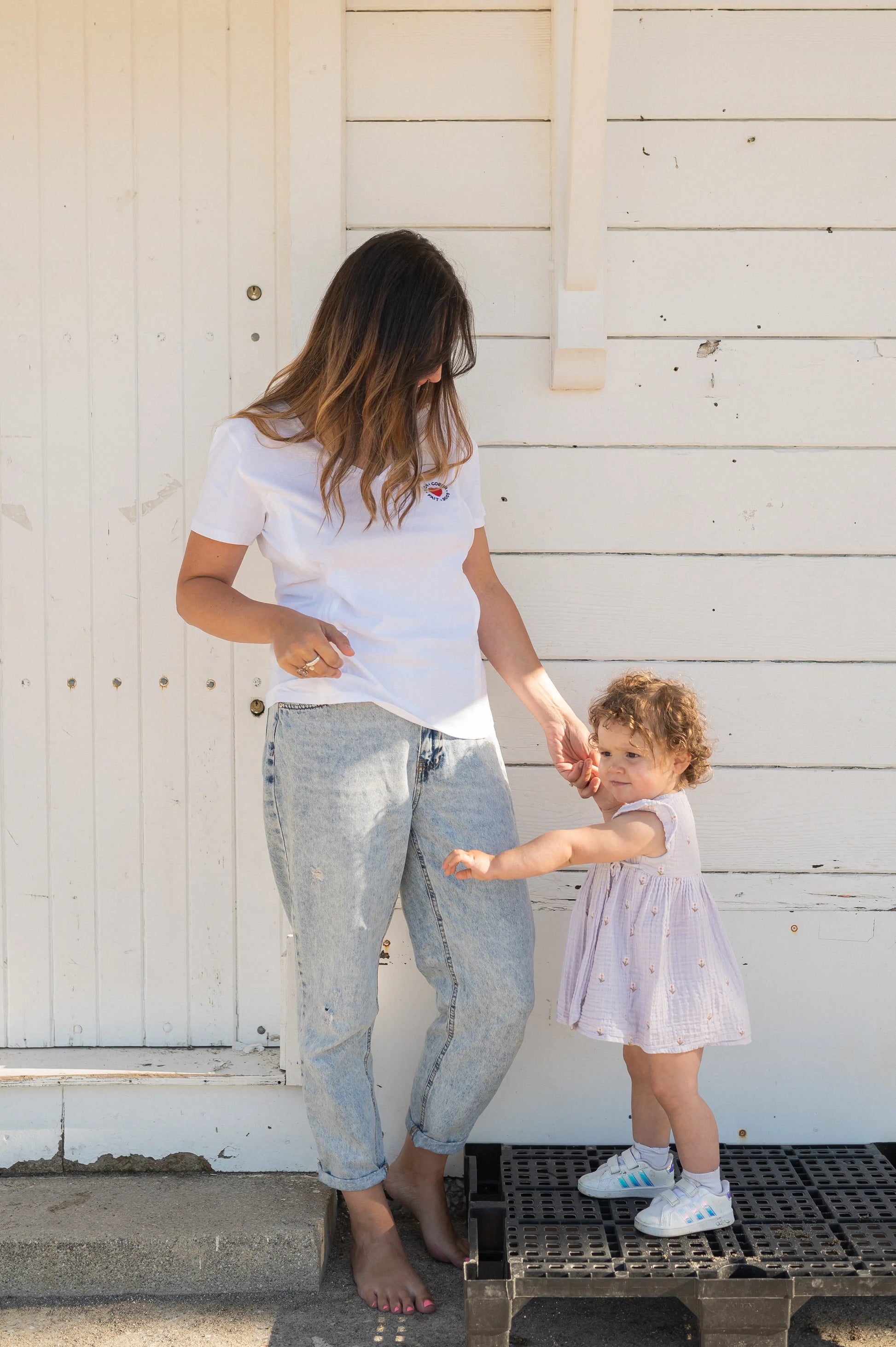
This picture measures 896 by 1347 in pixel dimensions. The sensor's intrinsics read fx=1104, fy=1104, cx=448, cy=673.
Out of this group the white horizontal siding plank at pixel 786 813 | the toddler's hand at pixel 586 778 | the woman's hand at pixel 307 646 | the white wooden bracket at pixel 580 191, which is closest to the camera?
the woman's hand at pixel 307 646

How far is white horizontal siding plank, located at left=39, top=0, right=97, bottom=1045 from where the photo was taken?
2.31 m

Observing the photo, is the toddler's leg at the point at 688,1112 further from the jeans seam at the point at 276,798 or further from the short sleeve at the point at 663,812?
the jeans seam at the point at 276,798

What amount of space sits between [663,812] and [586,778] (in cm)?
20

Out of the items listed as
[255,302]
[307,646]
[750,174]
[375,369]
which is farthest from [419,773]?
[750,174]

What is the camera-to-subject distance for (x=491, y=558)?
90.2 inches

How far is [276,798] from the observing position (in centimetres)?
189

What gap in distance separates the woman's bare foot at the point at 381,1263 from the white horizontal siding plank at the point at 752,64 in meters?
2.13

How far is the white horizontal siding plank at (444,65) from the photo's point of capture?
2209 millimetres

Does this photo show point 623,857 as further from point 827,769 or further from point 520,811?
point 827,769

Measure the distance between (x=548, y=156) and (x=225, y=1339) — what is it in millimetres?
2276

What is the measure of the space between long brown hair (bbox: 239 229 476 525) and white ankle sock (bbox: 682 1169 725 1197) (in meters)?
1.22

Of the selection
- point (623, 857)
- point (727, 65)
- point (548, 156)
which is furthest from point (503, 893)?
point (727, 65)

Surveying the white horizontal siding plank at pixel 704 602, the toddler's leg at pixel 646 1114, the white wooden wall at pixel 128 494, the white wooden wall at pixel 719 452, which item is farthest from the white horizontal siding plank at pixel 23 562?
the toddler's leg at pixel 646 1114

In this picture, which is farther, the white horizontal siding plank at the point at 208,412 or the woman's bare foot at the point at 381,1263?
the white horizontal siding plank at the point at 208,412
